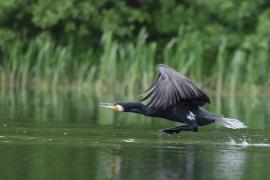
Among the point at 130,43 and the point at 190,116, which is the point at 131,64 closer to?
the point at 130,43

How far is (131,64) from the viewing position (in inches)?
1246

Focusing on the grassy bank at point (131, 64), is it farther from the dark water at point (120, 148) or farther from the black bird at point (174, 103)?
the black bird at point (174, 103)

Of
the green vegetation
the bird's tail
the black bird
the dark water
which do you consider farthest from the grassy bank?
the black bird

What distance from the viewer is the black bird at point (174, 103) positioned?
13.1 metres

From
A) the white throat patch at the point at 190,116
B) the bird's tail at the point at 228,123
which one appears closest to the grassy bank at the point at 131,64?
the bird's tail at the point at 228,123

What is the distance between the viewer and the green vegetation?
30719mm

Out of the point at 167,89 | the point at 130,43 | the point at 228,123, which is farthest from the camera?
the point at 130,43

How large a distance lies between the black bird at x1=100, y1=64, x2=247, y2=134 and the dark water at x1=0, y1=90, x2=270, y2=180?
310 mm

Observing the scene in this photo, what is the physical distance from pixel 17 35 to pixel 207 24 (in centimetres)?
714

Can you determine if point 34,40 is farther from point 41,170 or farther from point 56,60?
point 41,170

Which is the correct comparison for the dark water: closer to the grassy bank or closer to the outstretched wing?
the outstretched wing

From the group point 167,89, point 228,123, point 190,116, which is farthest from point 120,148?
point 228,123

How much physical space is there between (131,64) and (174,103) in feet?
60.0

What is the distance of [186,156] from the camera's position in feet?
39.9
